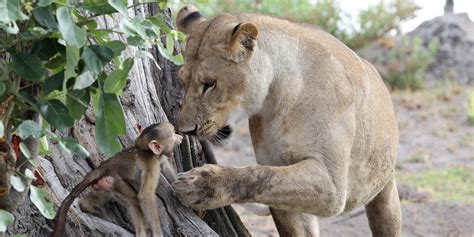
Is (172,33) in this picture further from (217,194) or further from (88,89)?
(217,194)

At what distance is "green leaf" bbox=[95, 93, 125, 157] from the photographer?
3662 mm

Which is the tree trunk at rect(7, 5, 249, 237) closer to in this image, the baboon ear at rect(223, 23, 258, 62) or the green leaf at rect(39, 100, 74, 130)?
the baboon ear at rect(223, 23, 258, 62)

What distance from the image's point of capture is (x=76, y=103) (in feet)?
12.1

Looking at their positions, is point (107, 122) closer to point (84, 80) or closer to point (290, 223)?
point (84, 80)

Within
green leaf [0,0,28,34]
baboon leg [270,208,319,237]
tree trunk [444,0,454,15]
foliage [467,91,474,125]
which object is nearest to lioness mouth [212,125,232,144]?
baboon leg [270,208,319,237]

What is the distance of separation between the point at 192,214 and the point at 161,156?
1.32 feet

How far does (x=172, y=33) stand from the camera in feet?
13.0

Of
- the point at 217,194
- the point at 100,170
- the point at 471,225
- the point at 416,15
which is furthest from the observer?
the point at 416,15

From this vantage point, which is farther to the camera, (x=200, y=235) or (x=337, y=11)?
(x=337, y=11)

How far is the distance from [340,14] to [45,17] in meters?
12.8

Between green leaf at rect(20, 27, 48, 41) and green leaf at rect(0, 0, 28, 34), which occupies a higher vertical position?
green leaf at rect(0, 0, 28, 34)

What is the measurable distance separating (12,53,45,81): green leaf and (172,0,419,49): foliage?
11.1 meters

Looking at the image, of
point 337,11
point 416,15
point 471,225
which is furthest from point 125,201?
point 416,15

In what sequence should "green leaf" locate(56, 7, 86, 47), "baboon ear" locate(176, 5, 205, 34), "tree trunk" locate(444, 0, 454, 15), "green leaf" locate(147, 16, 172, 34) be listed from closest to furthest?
"green leaf" locate(56, 7, 86, 47), "green leaf" locate(147, 16, 172, 34), "baboon ear" locate(176, 5, 205, 34), "tree trunk" locate(444, 0, 454, 15)
